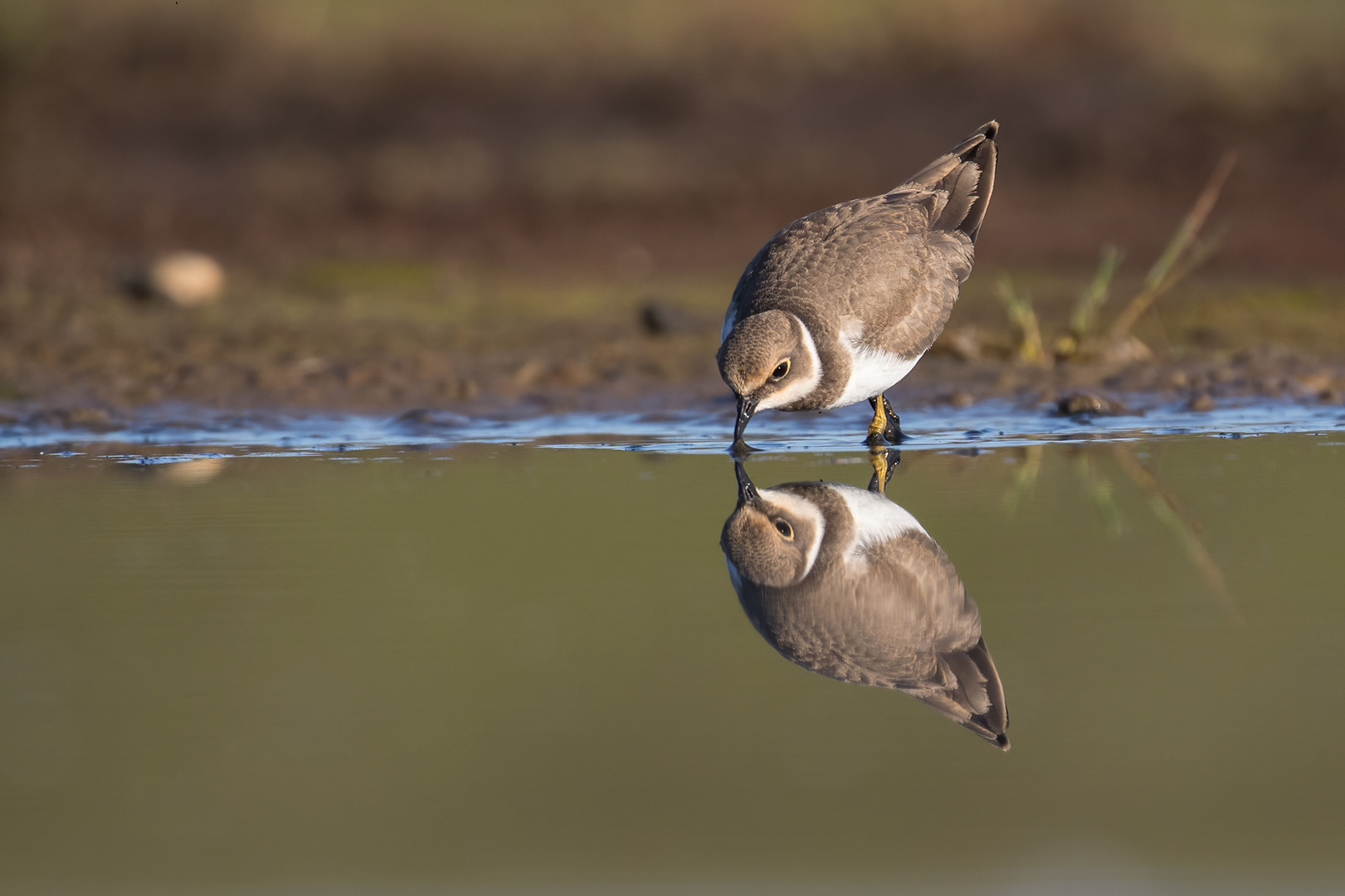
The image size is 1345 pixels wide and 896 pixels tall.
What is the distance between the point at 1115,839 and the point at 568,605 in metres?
2.01

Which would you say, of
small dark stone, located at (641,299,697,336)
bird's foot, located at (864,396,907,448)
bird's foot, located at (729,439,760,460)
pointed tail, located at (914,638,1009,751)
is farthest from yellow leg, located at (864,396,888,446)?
pointed tail, located at (914,638,1009,751)

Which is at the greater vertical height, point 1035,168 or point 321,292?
point 1035,168

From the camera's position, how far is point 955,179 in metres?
8.36

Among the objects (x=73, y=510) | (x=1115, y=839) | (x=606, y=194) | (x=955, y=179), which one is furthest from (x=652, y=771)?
(x=606, y=194)

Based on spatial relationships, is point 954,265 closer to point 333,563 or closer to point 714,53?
point 333,563

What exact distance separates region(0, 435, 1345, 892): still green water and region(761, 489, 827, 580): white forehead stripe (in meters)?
0.15

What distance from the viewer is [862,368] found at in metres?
6.96

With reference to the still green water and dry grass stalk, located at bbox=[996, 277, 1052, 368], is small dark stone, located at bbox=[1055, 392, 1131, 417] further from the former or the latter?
the still green water

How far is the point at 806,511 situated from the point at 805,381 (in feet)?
3.97

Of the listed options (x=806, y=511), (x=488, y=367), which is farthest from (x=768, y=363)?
(x=488, y=367)

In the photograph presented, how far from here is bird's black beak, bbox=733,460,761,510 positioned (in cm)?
605

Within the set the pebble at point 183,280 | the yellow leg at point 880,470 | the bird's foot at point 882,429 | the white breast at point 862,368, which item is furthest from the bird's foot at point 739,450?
the pebble at point 183,280

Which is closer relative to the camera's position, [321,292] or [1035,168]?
[321,292]

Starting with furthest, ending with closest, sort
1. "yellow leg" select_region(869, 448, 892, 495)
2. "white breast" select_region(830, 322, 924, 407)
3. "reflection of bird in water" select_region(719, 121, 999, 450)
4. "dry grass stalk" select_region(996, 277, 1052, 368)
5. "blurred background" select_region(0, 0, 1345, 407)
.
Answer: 1. "blurred background" select_region(0, 0, 1345, 407)
2. "dry grass stalk" select_region(996, 277, 1052, 368)
3. "white breast" select_region(830, 322, 924, 407)
4. "reflection of bird in water" select_region(719, 121, 999, 450)
5. "yellow leg" select_region(869, 448, 892, 495)
